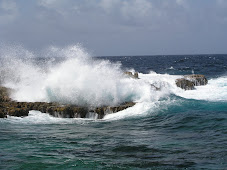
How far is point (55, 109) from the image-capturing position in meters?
15.3

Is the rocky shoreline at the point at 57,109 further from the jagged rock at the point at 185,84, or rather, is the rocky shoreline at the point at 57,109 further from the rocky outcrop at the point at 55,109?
the jagged rock at the point at 185,84

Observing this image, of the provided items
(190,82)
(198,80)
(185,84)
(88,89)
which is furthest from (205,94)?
(88,89)

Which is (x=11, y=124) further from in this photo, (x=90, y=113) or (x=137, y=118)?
(x=137, y=118)

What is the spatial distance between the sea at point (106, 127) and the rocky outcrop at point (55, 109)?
1.15 ft

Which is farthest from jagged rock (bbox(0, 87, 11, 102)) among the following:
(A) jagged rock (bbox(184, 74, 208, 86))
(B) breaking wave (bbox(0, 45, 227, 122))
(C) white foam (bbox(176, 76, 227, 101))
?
(A) jagged rock (bbox(184, 74, 208, 86))

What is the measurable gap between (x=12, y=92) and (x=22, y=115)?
447cm

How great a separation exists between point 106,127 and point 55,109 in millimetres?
3418

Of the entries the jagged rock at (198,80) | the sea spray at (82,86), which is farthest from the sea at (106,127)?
the jagged rock at (198,80)

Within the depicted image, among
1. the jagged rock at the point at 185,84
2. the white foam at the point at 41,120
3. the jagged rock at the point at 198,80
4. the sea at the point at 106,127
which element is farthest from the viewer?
the jagged rock at the point at 198,80

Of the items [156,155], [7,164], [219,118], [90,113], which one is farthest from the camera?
[90,113]

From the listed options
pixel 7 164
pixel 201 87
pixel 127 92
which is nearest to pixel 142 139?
pixel 7 164

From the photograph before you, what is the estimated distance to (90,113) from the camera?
15.4 m

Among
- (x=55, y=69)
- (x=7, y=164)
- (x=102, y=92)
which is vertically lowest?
(x=7, y=164)

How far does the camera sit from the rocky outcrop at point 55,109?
48.9 feet
